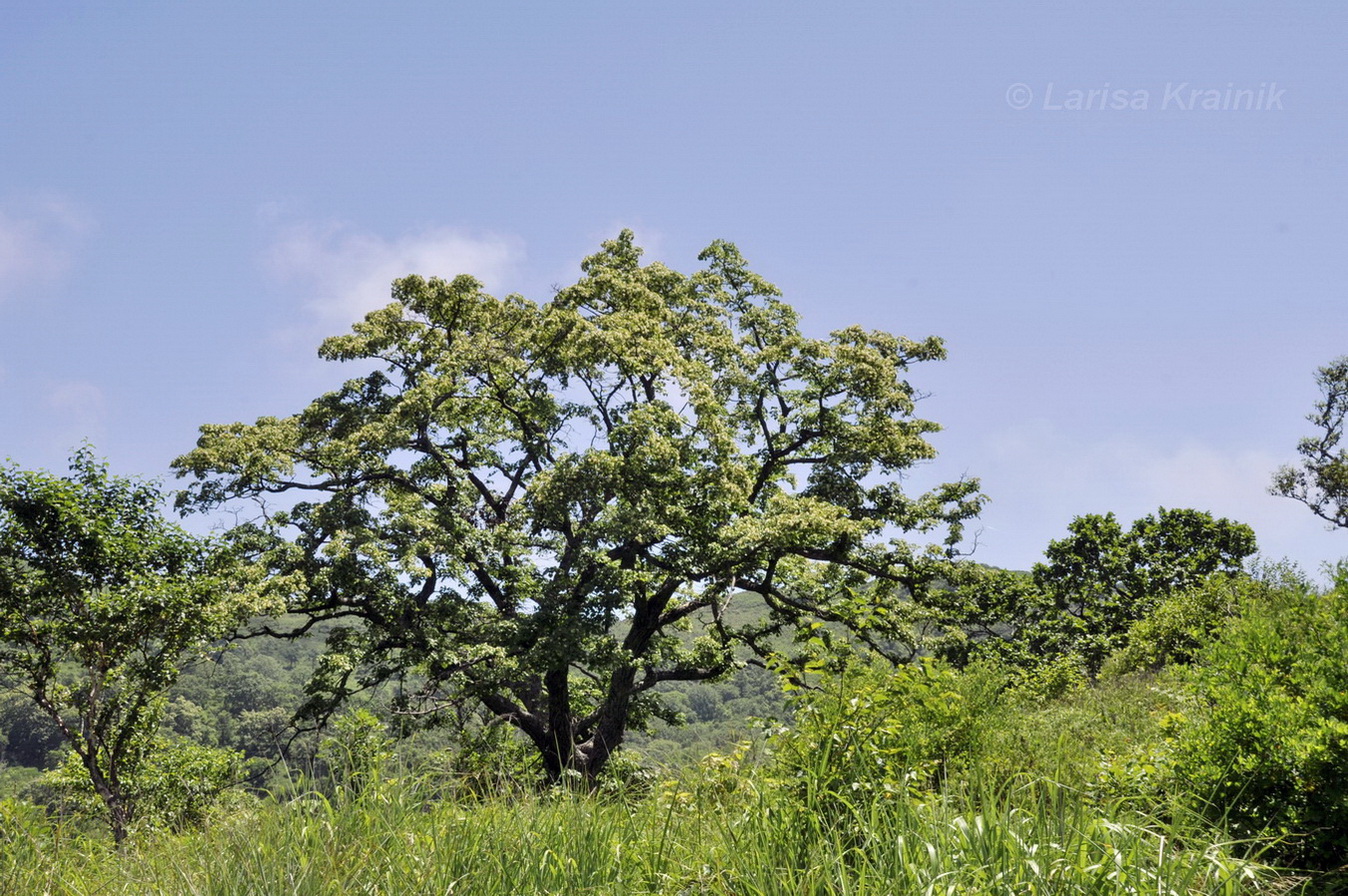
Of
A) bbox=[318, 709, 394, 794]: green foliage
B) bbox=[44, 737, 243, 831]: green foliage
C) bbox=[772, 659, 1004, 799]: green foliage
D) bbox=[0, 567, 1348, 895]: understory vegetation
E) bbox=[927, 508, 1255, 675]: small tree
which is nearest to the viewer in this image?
bbox=[0, 567, 1348, 895]: understory vegetation

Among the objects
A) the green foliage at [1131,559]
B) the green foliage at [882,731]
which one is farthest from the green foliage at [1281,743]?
the green foliage at [1131,559]

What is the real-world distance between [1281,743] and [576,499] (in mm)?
13372

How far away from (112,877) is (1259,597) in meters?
15.7

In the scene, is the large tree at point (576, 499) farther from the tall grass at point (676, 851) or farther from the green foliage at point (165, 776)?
the tall grass at point (676, 851)

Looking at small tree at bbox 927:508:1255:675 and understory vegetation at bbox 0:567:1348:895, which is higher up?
small tree at bbox 927:508:1255:675

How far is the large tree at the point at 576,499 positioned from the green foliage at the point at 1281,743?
33.9ft

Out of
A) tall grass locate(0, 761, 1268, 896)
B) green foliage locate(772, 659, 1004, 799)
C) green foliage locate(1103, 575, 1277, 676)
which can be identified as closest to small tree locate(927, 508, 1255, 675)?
green foliage locate(1103, 575, 1277, 676)

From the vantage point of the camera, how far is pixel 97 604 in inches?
502

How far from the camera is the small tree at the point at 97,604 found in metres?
12.9

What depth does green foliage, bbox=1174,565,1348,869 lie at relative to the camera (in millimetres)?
4770

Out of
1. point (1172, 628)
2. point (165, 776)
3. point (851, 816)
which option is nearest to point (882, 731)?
point (851, 816)

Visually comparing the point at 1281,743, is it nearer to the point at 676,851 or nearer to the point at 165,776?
the point at 676,851

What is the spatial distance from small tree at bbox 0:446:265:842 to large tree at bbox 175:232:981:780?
2400mm

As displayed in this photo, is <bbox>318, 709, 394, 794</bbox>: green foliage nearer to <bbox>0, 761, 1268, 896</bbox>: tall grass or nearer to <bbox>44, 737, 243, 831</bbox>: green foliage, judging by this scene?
<bbox>0, 761, 1268, 896</bbox>: tall grass
